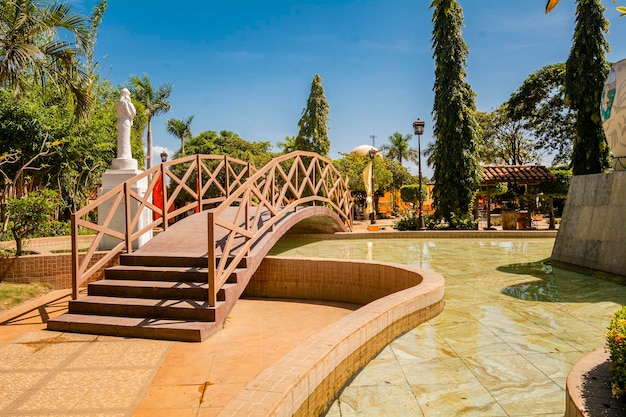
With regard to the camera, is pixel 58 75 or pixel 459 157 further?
pixel 459 157

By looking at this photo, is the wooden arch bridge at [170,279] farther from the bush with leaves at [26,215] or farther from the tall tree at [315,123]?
the tall tree at [315,123]

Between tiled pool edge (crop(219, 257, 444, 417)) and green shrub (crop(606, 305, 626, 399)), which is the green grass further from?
green shrub (crop(606, 305, 626, 399))

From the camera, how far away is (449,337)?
15.3ft

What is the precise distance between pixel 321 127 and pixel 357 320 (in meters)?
31.9

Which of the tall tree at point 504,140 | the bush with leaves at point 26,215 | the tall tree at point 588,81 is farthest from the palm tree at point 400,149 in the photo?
the bush with leaves at point 26,215

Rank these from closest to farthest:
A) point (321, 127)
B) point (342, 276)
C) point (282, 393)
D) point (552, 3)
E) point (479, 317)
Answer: point (282, 393) → point (552, 3) → point (479, 317) → point (342, 276) → point (321, 127)

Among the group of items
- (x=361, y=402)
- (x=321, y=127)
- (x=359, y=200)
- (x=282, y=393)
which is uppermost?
(x=321, y=127)

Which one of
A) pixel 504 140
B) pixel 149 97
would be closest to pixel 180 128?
pixel 149 97

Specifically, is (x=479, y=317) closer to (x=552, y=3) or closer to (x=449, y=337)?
(x=449, y=337)

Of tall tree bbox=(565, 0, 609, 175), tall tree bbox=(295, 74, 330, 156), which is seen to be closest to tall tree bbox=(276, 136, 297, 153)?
tall tree bbox=(295, 74, 330, 156)

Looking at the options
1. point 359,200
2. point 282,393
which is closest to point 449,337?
point 282,393

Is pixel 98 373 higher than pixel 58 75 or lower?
lower

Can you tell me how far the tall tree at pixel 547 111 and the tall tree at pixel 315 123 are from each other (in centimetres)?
1483

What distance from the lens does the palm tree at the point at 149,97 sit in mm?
38281
